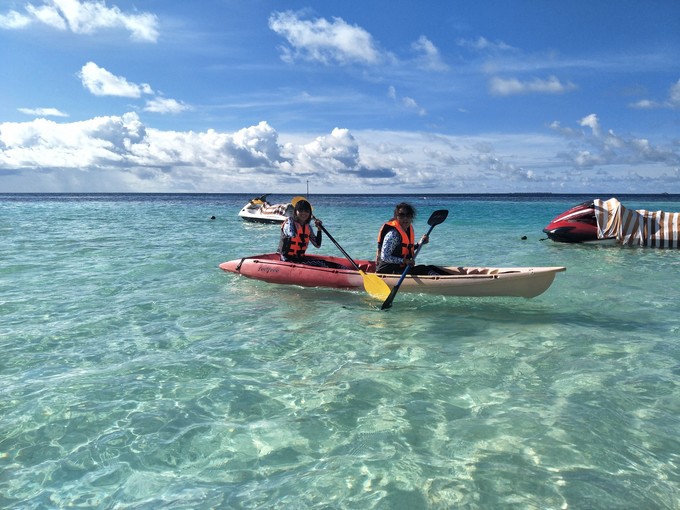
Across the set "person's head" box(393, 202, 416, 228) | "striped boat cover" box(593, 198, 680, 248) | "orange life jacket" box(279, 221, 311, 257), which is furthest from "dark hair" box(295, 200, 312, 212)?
"striped boat cover" box(593, 198, 680, 248)

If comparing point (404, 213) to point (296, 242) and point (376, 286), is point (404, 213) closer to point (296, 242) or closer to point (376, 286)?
point (376, 286)

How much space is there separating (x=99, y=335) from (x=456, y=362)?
15.1 ft

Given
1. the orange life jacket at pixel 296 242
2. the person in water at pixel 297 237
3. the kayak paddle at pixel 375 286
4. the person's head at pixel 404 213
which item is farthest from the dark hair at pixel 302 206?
the person's head at pixel 404 213

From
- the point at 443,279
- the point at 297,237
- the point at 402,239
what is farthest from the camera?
the point at 297,237

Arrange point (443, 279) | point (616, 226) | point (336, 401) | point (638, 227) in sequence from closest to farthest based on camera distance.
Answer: point (336, 401)
point (443, 279)
point (638, 227)
point (616, 226)

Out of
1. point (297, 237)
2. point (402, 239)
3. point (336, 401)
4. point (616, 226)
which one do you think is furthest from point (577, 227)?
point (336, 401)

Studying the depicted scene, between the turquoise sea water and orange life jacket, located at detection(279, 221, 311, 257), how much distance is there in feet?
4.00

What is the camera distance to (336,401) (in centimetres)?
469

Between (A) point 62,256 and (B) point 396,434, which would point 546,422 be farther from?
(A) point 62,256

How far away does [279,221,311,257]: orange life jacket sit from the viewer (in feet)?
33.1

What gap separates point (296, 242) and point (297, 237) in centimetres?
10

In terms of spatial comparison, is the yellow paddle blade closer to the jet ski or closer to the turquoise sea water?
the turquoise sea water

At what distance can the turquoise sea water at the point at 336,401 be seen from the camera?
3418mm

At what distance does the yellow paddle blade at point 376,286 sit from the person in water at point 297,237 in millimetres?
1615
